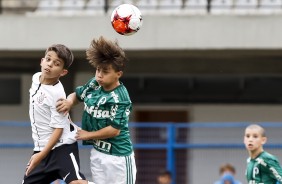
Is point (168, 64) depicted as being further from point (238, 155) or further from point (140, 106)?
point (238, 155)

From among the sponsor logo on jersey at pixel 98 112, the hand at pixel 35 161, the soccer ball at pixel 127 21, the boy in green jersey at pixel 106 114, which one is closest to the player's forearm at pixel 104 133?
the boy in green jersey at pixel 106 114

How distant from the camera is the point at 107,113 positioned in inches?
343

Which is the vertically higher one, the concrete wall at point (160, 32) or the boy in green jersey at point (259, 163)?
the concrete wall at point (160, 32)

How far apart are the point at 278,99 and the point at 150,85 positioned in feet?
8.48

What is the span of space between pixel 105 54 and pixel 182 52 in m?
8.99

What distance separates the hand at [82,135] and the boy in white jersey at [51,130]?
0.10 meters

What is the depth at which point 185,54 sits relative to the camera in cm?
1780

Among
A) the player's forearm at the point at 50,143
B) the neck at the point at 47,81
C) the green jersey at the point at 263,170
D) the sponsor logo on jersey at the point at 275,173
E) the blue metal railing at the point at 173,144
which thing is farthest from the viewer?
the blue metal railing at the point at 173,144

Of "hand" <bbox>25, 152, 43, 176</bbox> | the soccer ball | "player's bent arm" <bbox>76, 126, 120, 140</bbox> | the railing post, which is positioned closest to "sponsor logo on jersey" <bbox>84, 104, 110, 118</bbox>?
"player's bent arm" <bbox>76, 126, 120, 140</bbox>

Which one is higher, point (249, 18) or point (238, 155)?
point (249, 18)

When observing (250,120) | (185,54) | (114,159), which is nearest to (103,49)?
(114,159)

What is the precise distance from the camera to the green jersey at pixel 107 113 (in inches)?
343

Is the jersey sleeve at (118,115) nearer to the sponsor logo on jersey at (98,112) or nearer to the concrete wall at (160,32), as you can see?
the sponsor logo on jersey at (98,112)

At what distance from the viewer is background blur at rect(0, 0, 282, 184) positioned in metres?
16.5
